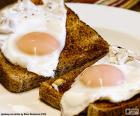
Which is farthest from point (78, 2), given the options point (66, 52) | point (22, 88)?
point (22, 88)

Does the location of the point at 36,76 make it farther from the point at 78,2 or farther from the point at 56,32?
the point at 78,2

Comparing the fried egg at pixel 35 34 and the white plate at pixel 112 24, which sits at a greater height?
the fried egg at pixel 35 34

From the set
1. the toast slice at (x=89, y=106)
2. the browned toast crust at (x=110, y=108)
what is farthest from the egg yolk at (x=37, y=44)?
the browned toast crust at (x=110, y=108)

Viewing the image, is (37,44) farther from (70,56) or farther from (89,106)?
(89,106)

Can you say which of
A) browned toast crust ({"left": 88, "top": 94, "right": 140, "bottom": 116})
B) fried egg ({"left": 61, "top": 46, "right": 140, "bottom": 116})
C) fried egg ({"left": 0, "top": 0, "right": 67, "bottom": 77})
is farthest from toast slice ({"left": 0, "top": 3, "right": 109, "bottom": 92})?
browned toast crust ({"left": 88, "top": 94, "right": 140, "bottom": 116})

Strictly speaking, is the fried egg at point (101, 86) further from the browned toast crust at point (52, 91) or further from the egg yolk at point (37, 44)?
the egg yolk at point (37, 44)

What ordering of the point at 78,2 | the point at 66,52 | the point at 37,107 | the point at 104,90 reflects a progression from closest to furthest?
1. the point at 104,90
2. the point at 37,107
3. the point at 66,52
4. the point at 78,2

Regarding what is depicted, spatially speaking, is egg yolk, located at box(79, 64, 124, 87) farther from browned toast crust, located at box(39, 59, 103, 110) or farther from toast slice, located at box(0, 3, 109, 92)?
toast slice, located at box(0, 3, 109, 92)
